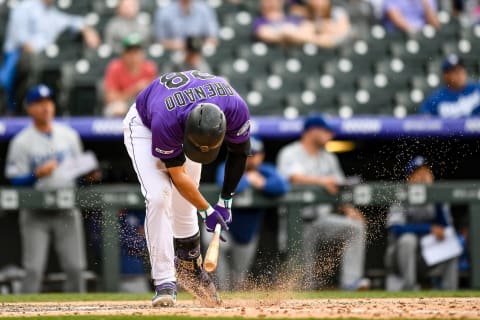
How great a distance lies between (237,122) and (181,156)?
371 millimetres

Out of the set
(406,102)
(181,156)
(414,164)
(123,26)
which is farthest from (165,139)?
(406,102)

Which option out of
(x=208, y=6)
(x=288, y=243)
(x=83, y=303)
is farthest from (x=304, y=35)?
(x=83, y=303)

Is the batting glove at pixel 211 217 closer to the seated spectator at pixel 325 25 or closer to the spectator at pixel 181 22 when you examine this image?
the spectator at pixel 181 22

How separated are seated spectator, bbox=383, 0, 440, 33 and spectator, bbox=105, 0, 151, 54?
3227mm

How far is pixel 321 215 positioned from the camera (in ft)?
27.8

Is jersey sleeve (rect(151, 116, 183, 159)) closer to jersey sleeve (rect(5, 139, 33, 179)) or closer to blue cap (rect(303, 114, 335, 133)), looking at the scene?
jersey sleeve (rect(5, 139, 33, 179))

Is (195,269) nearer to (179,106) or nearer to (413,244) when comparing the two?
(179,106)

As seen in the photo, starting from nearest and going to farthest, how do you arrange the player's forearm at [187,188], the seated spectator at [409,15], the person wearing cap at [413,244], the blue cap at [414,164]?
the player's forearm at [187,188] → the person wearing cap at [413,244] → the blue cap at [414,164] → the seated spectator at [409,15]

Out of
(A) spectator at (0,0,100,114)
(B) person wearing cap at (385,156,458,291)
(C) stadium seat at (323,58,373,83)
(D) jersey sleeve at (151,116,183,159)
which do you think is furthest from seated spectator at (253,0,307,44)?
(D) jersey sleeve at (151,116,183,159)

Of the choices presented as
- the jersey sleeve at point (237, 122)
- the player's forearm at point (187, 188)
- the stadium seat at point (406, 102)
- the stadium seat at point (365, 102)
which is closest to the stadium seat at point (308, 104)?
the stadium seat at point (365, 102)

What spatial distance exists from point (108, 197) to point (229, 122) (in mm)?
2935

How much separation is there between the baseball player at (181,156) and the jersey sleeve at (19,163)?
2713 mm

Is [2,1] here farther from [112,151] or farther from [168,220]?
[168,220]

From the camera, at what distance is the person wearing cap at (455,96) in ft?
31.5
